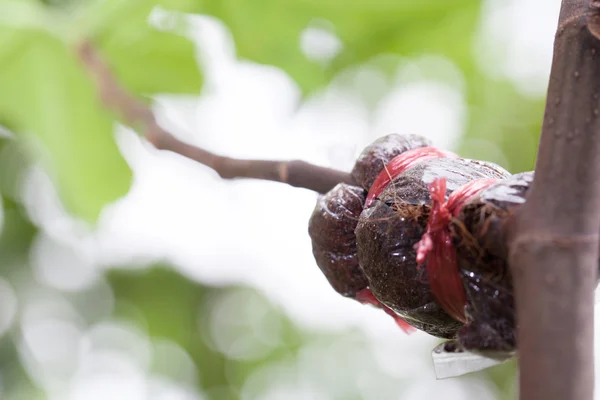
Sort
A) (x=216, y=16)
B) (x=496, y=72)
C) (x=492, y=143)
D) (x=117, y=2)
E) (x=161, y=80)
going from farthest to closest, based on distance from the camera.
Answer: (x=492, y=143) < (x=496, y=72) < (x=161, y=80) < (x=216, y=16) < (x=117, y=2)

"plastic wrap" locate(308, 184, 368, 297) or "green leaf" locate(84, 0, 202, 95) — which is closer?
Answer: "plastic wrap" locate(308, 184, 368, 297)

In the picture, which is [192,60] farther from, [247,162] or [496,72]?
[496,72]

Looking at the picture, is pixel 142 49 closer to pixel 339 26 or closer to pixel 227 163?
pixel 339 26

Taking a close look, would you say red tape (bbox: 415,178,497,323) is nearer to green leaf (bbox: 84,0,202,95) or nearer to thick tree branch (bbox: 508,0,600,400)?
thick tree branch (bbox: 508,0,600,400)

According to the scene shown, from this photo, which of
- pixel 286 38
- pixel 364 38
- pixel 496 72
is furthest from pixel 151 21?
pixel 496 72

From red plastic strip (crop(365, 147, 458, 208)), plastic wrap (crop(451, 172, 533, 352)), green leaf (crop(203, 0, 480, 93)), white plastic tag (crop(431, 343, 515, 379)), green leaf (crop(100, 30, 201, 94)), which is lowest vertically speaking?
white plastic tag (crop(431, 343, 515, 379))

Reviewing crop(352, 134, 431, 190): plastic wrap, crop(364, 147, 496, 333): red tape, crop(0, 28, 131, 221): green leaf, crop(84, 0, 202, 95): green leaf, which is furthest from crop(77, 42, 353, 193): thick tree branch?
crop(0, 28, 131, 221): green leaf
